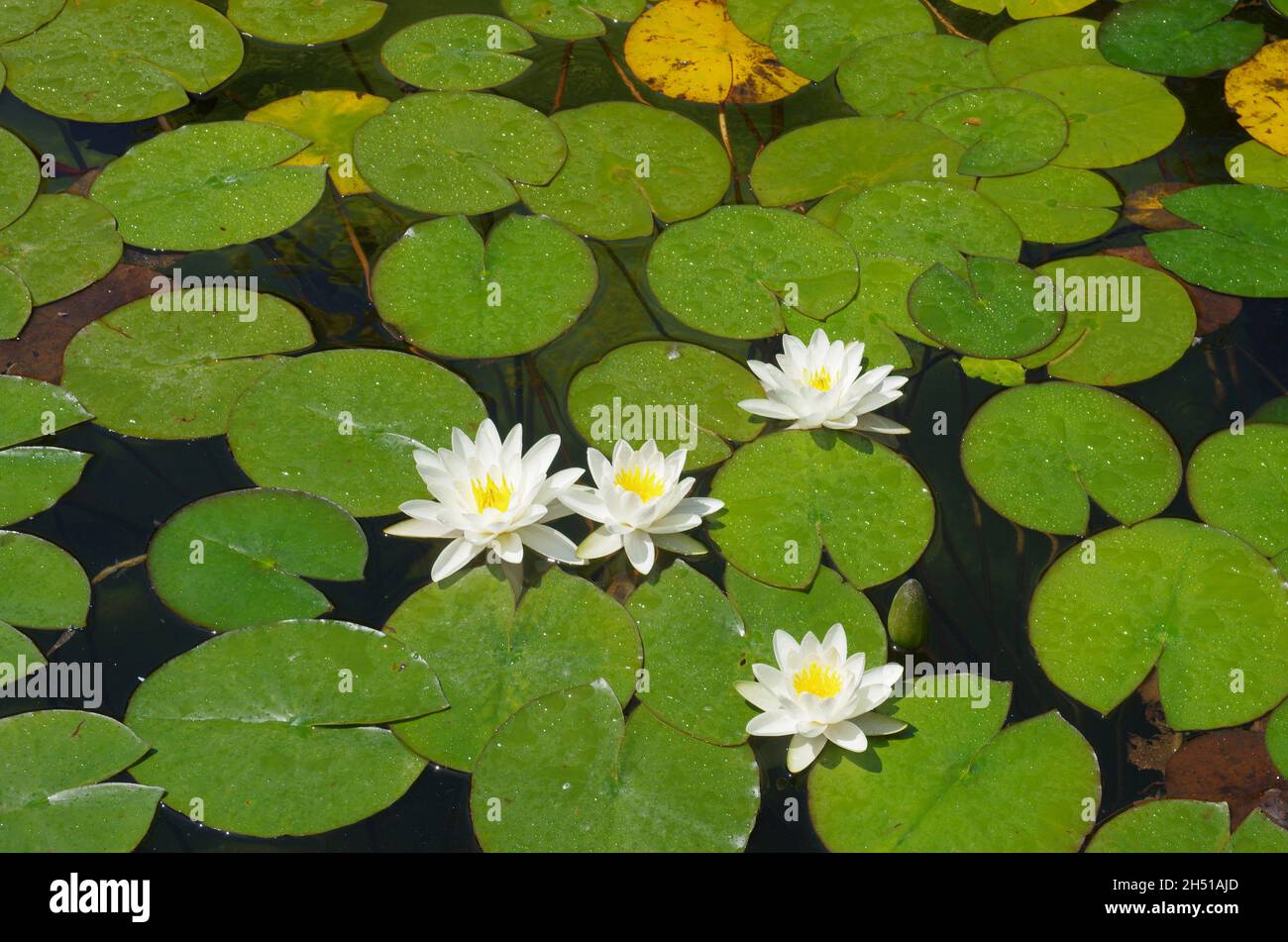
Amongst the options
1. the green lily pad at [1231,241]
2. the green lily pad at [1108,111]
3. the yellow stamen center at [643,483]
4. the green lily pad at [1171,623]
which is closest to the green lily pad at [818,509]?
the yellow stamen center at [643,483]

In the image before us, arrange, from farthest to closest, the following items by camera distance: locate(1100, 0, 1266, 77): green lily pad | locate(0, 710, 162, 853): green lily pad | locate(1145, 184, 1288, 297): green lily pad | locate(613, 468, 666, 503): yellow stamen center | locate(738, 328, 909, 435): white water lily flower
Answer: locate(1100, 0, 1266, 77): green lily pad
locate(1145, 184, 1288, 297): green lily pad
locate(738, 328, 909, 435): white water lily flower
locate(613, 468, 666, 503): yellow stamen center
locate(0, 710, 162, 853): green lily pad

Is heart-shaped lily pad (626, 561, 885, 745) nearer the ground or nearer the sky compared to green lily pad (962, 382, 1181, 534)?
nearer the ground

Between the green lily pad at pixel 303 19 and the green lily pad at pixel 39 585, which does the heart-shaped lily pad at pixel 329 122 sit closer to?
the green lily pad at pixel 303 19

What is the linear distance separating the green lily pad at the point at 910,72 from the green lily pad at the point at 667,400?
1.74 meters

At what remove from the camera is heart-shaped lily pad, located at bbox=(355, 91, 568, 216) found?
14.0 feet

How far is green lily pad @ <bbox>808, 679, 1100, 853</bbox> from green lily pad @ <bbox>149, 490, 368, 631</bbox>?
1580mm

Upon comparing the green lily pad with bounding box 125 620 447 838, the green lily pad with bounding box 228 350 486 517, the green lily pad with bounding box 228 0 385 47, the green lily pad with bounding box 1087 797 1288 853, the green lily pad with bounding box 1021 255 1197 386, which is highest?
the green lily pad with bounding box 228 0 385 47

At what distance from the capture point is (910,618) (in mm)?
3059

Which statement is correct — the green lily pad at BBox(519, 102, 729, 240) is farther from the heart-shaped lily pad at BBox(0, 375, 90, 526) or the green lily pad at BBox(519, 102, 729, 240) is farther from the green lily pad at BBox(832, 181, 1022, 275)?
the heart-shaped lily pad at BBox(0, 375, 90, 526)

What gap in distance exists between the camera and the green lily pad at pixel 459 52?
15.6ft

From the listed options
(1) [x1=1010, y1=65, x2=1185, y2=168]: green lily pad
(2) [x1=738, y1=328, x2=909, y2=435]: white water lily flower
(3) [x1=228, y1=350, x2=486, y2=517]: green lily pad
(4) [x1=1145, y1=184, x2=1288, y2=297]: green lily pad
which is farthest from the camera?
(1) [x1=1010, y1=65, x2=1185, y2=168]: green lily pad

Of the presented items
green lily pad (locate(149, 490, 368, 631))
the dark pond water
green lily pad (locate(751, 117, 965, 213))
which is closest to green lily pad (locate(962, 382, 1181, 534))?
the dark pond water

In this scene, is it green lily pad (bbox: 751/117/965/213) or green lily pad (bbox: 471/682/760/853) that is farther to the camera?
green lily pad (bbox: 751/117/965/213)
